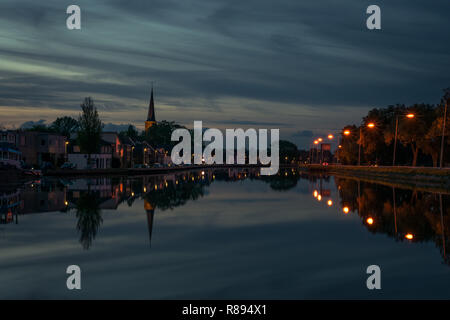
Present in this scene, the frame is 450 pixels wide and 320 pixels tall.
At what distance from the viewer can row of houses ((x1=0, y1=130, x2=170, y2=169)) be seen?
95625mm

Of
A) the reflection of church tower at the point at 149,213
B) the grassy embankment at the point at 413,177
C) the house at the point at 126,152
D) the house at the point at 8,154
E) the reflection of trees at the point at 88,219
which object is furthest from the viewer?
the house at the point at 126,152

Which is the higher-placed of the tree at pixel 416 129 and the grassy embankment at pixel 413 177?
the tree at pixel 416 129

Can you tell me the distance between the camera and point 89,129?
4168 inches

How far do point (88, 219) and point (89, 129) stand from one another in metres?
84.0

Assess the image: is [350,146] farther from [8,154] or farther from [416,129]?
[8,154]

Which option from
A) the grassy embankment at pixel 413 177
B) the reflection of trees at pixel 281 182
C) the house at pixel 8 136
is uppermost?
the house at pixel 8 136

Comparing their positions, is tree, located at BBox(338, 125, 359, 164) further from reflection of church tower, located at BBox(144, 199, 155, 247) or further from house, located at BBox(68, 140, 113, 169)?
reflection of church tower, located at BBox(144, 199, 155, 247)

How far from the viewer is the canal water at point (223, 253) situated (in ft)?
36.6

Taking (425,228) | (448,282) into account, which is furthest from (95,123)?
(448,282)

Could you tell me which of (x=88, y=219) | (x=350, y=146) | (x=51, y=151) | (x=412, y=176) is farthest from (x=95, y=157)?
(x=88, y=219)

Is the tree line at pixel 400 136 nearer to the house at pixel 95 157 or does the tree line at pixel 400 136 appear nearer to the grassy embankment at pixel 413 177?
the grassy embankment at pixel 413 177

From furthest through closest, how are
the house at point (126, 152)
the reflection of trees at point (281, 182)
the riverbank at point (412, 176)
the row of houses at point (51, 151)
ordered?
the house at point (126, 152) → the row of houses at point (51, 151) → the reflection of trees at point (281, 182) → the riverbank at point (412, 176)

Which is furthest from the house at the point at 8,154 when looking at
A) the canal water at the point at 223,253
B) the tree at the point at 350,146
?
the tree at the point at 350,146

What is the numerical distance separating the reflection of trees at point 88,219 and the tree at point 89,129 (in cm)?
7182
